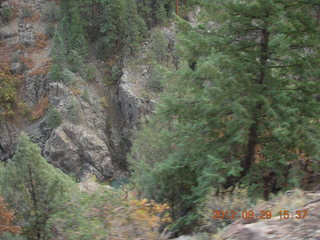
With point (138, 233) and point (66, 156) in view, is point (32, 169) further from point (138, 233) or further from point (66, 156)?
point (66, 156)

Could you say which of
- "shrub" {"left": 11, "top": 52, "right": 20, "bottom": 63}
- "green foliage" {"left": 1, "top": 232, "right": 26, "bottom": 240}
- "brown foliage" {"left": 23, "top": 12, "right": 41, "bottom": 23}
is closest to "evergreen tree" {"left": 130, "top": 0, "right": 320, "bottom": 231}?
"green foliage" {"left": 1, "top": 232, "right": 26, "bottom": 240}

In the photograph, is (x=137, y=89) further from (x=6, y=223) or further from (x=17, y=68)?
(x=6, y=223)

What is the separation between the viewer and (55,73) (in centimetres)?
3325

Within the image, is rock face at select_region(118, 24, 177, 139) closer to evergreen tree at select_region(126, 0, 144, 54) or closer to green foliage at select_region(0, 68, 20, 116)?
evergreen tree at select_region(126, 0, 144, 54)

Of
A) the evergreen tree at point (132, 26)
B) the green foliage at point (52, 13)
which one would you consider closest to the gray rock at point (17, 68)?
the green foliage at point (52, 13)

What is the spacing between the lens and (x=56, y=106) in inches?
1287

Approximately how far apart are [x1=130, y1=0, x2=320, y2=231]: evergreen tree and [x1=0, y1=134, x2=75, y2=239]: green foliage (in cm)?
382

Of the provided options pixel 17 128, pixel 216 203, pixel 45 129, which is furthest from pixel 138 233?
pixel 17 128

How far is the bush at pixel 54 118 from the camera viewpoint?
30.8 metres

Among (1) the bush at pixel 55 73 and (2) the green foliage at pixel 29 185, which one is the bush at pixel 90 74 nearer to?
(1) the bush at pixel 55 73
